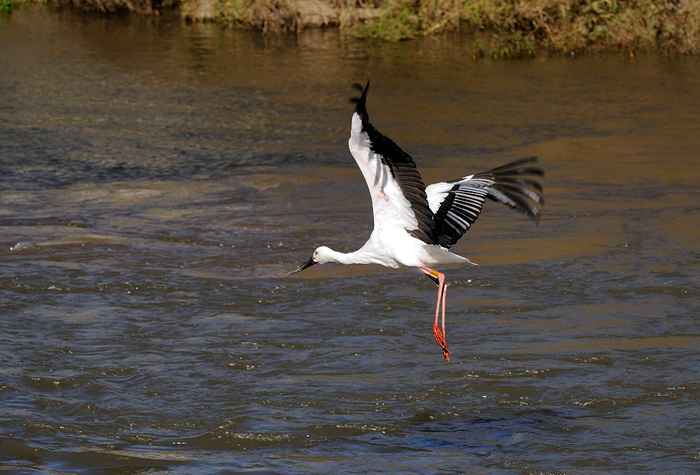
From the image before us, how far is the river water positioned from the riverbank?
2548 millimetres

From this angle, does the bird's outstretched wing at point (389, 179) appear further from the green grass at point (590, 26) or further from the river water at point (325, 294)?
the green grass at point (590, 26)

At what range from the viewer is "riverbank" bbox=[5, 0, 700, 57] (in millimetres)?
14688

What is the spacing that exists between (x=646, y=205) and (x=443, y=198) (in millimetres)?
3345

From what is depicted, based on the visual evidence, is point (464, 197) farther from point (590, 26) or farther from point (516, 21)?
point (590, 26)

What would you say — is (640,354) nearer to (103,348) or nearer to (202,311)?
(202,311)

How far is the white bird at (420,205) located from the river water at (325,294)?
0.58 metres

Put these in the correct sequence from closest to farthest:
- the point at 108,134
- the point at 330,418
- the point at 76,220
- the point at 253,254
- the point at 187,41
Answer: the point at 330,418
the point at 253,254
the point at 76,220
the point at 108,134
the point at 187,41

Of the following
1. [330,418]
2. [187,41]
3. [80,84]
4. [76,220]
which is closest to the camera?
[330,418]

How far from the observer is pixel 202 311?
20.6ft

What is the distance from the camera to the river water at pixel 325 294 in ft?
15.5

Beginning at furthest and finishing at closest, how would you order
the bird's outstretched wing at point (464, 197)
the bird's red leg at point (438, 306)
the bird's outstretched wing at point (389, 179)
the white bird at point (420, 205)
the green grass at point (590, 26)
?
1. the green grass at point (590, 26)
2. the bird's outstretched wing at point (464, 197)
3. the bird's red leg at point (438, 306)
4. the white bird at point (420, 205)
5. the bird's outstretched wing at point (389, 179)

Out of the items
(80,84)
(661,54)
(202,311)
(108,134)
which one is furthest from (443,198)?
(661,54)

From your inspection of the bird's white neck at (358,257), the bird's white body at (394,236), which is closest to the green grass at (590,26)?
the bird's white neck at (358,257)

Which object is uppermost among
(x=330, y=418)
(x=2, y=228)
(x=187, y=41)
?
(x=187, y=41)
